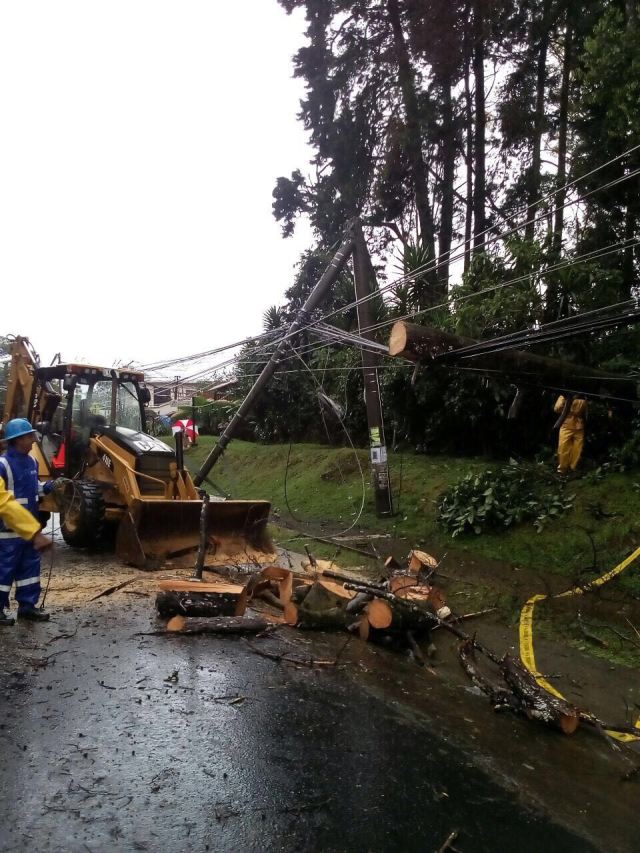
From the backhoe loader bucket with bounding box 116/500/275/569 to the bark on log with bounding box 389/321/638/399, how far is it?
12.3 ft

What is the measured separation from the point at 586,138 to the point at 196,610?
40.3 ft

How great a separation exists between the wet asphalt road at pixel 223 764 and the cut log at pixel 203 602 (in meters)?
A: 0.76

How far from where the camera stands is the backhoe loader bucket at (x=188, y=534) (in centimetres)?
889

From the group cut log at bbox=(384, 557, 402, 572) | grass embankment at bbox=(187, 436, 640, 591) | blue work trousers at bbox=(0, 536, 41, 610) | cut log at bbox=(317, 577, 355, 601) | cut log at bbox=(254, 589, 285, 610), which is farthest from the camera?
cut log at bbox=(384, 557, 402, 572)

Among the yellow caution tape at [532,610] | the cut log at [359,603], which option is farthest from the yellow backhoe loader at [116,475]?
the yellow caution tape at [532,610]

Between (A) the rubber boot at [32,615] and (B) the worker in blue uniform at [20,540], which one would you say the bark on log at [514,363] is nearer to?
(B) the worker in blue uniform at [20,540]

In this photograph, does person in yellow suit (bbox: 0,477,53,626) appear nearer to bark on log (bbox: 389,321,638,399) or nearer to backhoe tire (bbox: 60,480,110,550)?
backhoe tire (bbox: 60,480,110,550)

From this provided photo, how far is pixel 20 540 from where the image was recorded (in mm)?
6262

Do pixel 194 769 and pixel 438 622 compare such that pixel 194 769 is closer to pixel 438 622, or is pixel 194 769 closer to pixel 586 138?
pixel 438 622

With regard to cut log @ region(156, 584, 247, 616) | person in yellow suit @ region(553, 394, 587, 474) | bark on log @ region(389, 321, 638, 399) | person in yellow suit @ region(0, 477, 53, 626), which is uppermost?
bark on log @ region(389, 321, 638, 399)

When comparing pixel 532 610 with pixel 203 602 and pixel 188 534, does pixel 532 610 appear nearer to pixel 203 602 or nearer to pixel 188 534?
pixel 203 602

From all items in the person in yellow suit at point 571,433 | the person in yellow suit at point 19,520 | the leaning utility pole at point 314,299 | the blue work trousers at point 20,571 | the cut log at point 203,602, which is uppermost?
the leaning utility pole at point 314,299

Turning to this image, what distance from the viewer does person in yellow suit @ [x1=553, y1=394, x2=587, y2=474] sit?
1038 cm

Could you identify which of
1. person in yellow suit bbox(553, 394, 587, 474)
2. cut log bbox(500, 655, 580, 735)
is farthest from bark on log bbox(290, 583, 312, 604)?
person in yellow suit bbox(553, 394, 587, 474)
